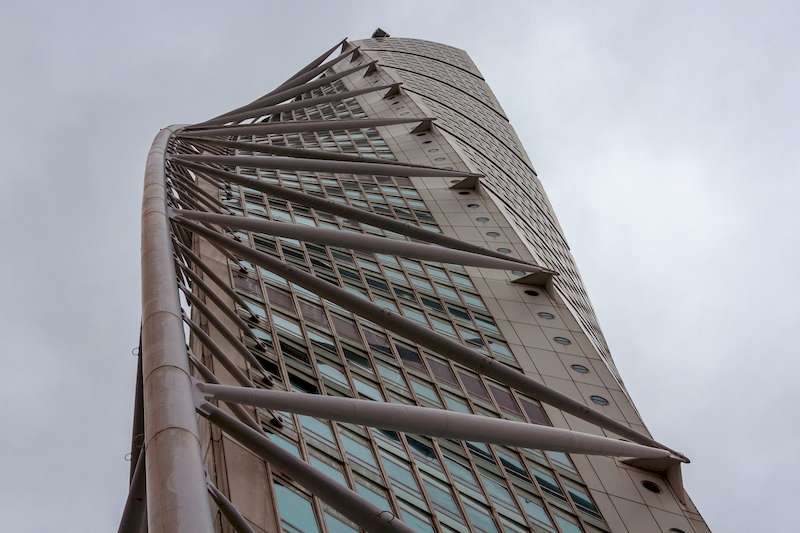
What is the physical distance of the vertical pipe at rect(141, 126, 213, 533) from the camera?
278 inches

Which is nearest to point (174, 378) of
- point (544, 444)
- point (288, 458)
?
point (288, 458)

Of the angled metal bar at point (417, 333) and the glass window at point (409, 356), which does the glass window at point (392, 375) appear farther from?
the angled metal bar at point (417, 333)

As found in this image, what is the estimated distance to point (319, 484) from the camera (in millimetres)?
9125

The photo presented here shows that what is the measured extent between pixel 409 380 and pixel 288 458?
10269 mm

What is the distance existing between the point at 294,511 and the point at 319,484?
13.9ft

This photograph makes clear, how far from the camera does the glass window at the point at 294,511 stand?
12.7 m

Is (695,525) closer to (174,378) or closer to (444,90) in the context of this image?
(174,378)

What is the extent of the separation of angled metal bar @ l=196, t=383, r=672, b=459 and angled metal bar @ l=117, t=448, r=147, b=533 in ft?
7.38

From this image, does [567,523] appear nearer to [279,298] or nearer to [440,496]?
[440,496]

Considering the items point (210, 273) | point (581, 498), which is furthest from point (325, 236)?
point (581, 498)

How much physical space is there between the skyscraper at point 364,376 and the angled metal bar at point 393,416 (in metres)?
0.02

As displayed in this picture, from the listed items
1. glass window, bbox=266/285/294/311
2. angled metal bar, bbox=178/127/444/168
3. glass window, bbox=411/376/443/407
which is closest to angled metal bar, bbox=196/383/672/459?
glass window, bbox=411/376/443/407

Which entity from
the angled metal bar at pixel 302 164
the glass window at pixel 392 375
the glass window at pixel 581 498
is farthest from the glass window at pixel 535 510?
the angled metal bar at pixel 302 164

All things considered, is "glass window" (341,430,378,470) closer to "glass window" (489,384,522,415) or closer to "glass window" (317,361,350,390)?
"glass window" (317,361,350,390)
